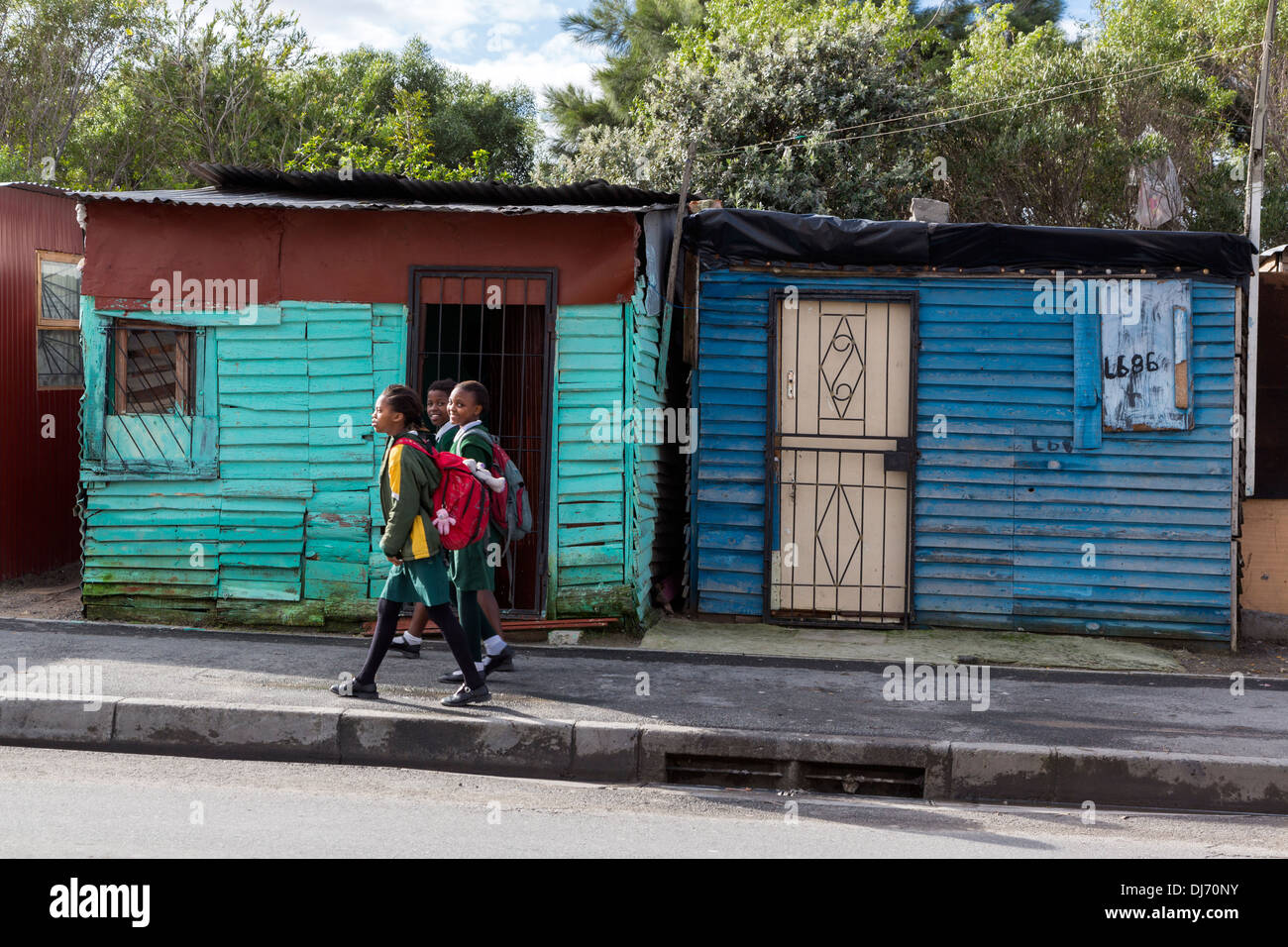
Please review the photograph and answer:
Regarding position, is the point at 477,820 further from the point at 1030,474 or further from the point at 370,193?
the point at 370,193

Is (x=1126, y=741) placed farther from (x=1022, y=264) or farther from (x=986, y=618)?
(x=1022, y=264)

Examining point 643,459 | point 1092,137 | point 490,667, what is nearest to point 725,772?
point 490,667

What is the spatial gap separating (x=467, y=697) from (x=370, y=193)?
458 cm

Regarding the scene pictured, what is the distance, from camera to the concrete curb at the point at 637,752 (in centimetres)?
580

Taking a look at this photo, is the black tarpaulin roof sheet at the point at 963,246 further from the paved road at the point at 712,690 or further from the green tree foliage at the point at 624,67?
the green tree foliage at the point at 624,67

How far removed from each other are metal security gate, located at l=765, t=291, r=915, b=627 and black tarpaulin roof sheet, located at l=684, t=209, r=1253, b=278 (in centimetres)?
36

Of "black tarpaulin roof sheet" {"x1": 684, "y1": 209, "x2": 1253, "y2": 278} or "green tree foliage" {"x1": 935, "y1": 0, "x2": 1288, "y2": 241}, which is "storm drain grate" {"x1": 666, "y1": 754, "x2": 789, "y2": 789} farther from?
"green tree foliage" {"x1": 935, "y1": 0, "x2": 1288, "y2": 241}

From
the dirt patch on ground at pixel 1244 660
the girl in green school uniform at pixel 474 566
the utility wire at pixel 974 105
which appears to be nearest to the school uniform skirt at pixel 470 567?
the girl in green school uniform at pixel 474 566

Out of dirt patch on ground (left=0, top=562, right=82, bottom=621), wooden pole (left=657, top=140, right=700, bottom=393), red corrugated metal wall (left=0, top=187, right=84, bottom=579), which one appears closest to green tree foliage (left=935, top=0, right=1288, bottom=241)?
wooden pole (left=657, top=140, right=700, bottom=393)

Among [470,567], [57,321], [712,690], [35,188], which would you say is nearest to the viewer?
[470,567]

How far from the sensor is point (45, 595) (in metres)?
10.2

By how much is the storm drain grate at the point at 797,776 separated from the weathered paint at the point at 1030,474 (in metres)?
3.43

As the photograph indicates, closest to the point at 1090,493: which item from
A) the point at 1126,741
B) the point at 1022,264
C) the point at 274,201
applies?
the point at 1022,264

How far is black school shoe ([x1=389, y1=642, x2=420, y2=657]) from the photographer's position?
782cm
